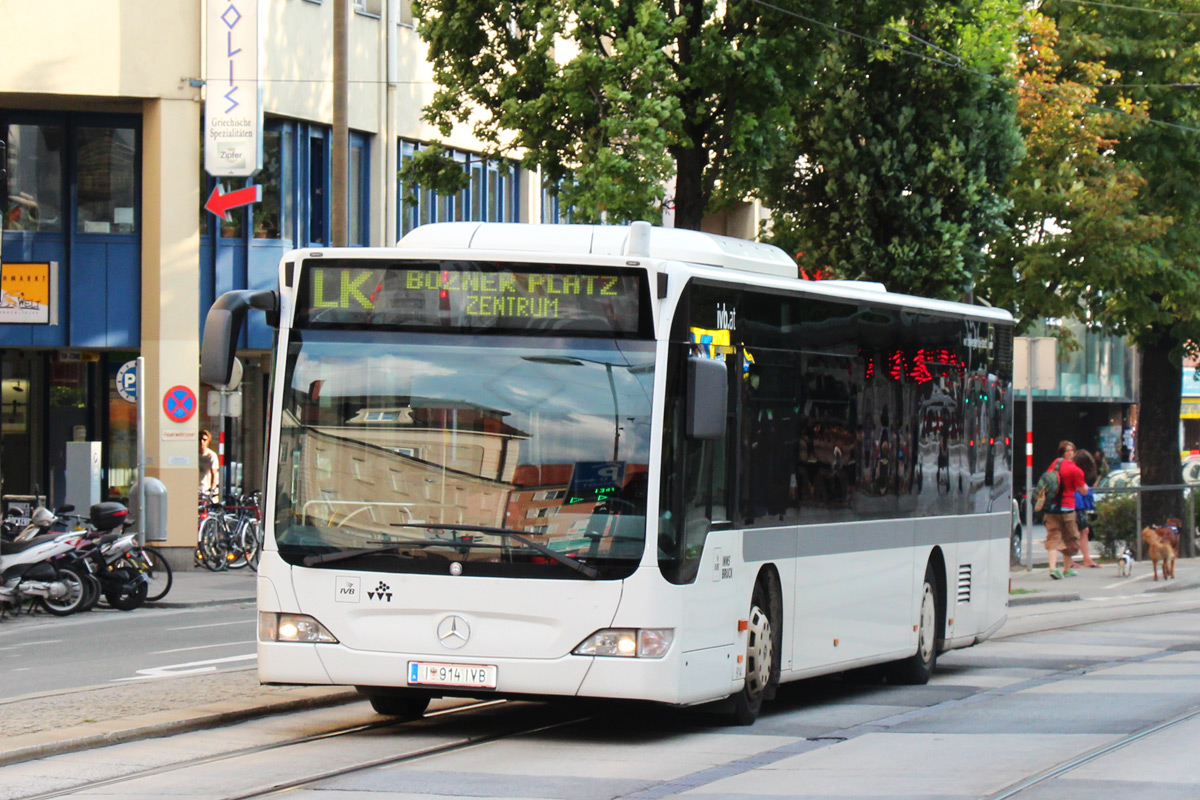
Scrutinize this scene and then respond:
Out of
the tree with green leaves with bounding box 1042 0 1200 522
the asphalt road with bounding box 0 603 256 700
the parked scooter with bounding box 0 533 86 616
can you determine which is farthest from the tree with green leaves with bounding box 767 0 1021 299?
the parked scooter with bounding box 0 533 86 616

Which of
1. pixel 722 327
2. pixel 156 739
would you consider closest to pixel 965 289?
pixel 722 327

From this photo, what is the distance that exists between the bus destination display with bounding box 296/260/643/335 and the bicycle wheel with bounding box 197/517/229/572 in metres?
17.8

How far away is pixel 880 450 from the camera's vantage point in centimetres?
1298

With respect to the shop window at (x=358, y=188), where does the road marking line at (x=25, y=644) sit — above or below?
below

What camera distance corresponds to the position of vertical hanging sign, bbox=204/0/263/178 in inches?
1100

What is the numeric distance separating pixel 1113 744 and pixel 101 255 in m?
21.5

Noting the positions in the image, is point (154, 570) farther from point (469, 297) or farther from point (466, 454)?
point (466, 454)

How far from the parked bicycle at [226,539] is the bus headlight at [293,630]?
57.8ft

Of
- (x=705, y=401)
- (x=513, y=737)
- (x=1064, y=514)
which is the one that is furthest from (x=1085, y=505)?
(x=705, y=401)

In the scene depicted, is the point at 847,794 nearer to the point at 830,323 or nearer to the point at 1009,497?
the point at 830,323

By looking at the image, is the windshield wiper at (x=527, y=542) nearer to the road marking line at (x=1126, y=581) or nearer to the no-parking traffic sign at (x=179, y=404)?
the no-parking traffic sign at (x=179, y=404)

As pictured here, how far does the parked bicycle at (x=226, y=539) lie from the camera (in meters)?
27.5

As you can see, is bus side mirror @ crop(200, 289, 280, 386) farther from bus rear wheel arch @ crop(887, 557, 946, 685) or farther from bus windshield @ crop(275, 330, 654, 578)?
bus rear wheel arch @ crop(887, 557, 946, 685)

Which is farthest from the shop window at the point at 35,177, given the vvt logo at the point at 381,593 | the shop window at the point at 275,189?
the vvt logo at the point at 381,593
